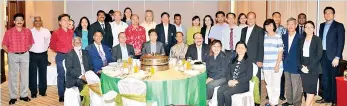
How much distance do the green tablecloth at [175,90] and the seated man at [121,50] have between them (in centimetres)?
110

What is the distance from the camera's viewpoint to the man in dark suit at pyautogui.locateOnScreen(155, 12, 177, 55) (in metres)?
6.81

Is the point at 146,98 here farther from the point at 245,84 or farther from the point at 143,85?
the point at 245,84

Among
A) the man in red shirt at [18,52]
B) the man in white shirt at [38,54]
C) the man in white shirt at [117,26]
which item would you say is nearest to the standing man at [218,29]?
the man in white shirt at [117,26]

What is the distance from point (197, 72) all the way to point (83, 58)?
156cm

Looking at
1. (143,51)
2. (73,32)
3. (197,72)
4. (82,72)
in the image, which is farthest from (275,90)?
(73,32)

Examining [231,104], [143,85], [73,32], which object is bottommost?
[231,104]

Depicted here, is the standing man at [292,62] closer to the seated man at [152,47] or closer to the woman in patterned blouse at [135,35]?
the seated man at [152,47]

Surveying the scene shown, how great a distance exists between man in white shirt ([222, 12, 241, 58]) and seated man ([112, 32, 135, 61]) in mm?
1591

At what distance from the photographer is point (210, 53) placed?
5270 mm

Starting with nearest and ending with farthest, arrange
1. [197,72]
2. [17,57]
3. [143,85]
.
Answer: [143,85] → [197,72] → [17,57]

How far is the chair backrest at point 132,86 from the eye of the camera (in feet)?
12.9

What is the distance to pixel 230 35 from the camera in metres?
6.50

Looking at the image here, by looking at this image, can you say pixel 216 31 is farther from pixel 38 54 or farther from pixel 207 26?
pixel 38 54

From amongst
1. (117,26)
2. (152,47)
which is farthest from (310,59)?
(117,26)
